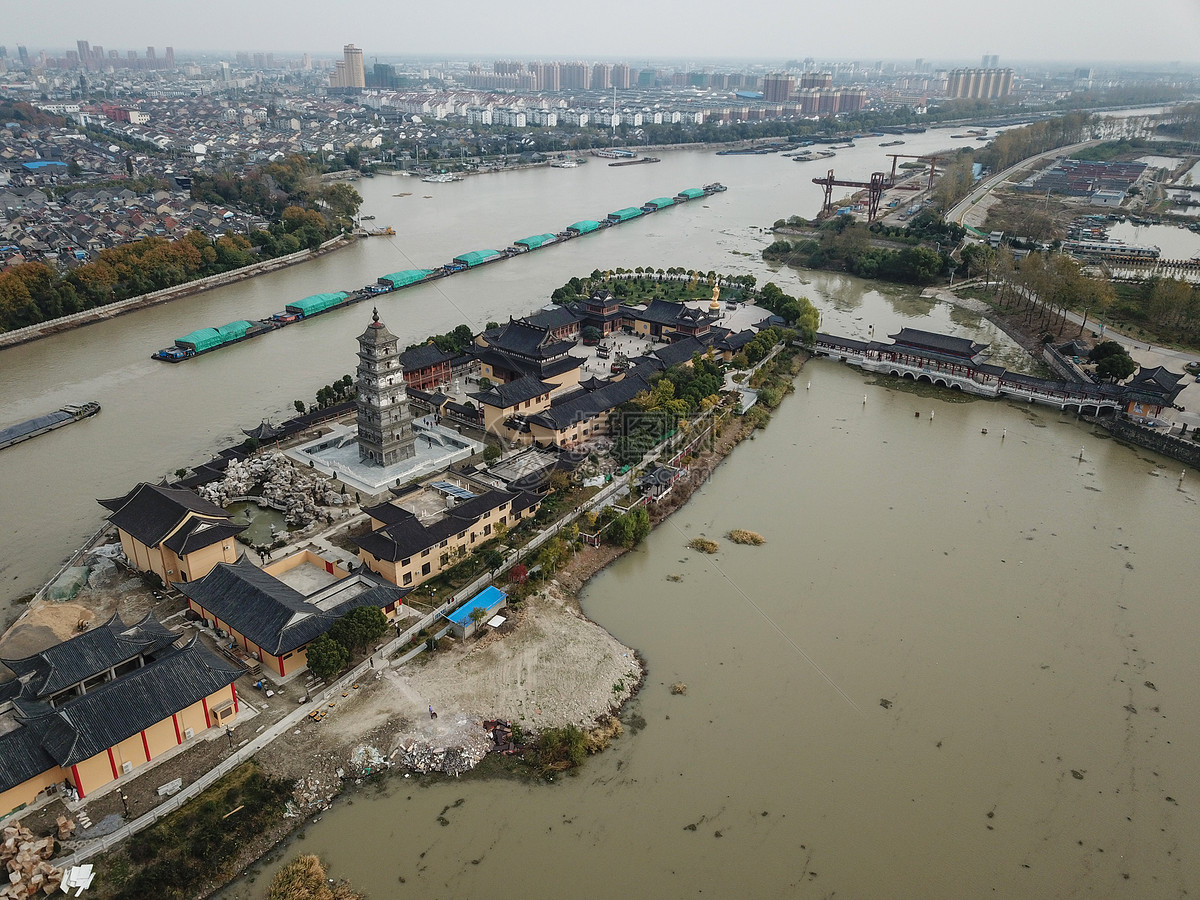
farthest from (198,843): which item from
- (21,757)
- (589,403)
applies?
(589,403)

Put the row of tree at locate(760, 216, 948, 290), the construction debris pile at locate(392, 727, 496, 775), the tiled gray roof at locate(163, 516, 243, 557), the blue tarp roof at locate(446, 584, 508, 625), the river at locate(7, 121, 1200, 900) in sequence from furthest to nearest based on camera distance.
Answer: the row of tree at locate(760, 216, 948, 290) → the tiled gray roof at locate(163, 516, 243, 557) → the blue tarp roof at locate(446, 584, 508, 625) → the construction debris pile at locate(392, 727, 496, 775) → the river at locate(7, 121, 1200, 900)

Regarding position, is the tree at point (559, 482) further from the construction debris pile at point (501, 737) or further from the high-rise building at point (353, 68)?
the high-rise building at point (353, 68)

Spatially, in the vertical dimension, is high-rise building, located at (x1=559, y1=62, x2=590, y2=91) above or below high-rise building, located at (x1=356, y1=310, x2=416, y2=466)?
above

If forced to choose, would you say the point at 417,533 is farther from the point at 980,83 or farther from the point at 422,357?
the point at 980,83

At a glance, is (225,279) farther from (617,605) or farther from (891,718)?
(891,718)

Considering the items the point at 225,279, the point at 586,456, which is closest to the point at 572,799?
the point at 586,456

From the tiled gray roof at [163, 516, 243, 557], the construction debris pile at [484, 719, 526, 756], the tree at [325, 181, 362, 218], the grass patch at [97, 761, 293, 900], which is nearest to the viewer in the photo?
the grass patch at [97, 761, 293, 900]

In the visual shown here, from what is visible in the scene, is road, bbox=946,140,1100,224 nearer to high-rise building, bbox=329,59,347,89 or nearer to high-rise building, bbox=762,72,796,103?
high-rise building, bbox=762,72,796,103

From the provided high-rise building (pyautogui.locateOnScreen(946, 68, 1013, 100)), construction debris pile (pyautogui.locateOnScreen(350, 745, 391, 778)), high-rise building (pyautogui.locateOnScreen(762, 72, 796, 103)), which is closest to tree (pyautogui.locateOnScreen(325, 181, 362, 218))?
construction debris pile (pyautogui.locateOnScreen(350, 745, 391, 778))
